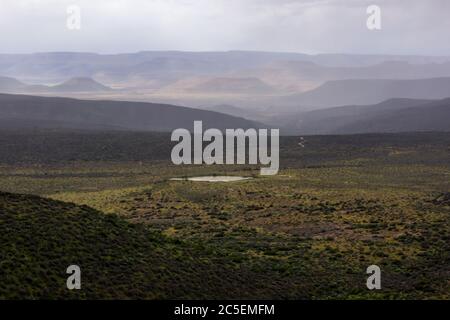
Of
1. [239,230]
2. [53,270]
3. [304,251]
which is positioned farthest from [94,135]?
[53,270]

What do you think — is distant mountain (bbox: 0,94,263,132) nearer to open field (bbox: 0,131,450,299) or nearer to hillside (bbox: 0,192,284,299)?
open field (bbox: 0,131,450,299)

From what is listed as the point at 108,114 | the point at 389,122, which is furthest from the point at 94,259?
the point at 108,114

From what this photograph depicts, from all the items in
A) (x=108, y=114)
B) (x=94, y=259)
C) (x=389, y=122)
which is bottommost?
(x=94, y=259)

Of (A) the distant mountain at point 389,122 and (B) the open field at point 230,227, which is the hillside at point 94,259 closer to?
(B) the open field at point 230,227

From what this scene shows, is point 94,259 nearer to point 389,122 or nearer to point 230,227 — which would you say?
point 230,227

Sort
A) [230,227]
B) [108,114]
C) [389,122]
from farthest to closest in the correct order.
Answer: [108,114] < [389,122] < [230,227]

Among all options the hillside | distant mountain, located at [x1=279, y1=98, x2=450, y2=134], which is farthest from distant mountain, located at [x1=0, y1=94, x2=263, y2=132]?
the hillside

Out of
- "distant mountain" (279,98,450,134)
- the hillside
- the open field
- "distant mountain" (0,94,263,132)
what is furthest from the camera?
A: "distant mountain" (0,94,263,132)
